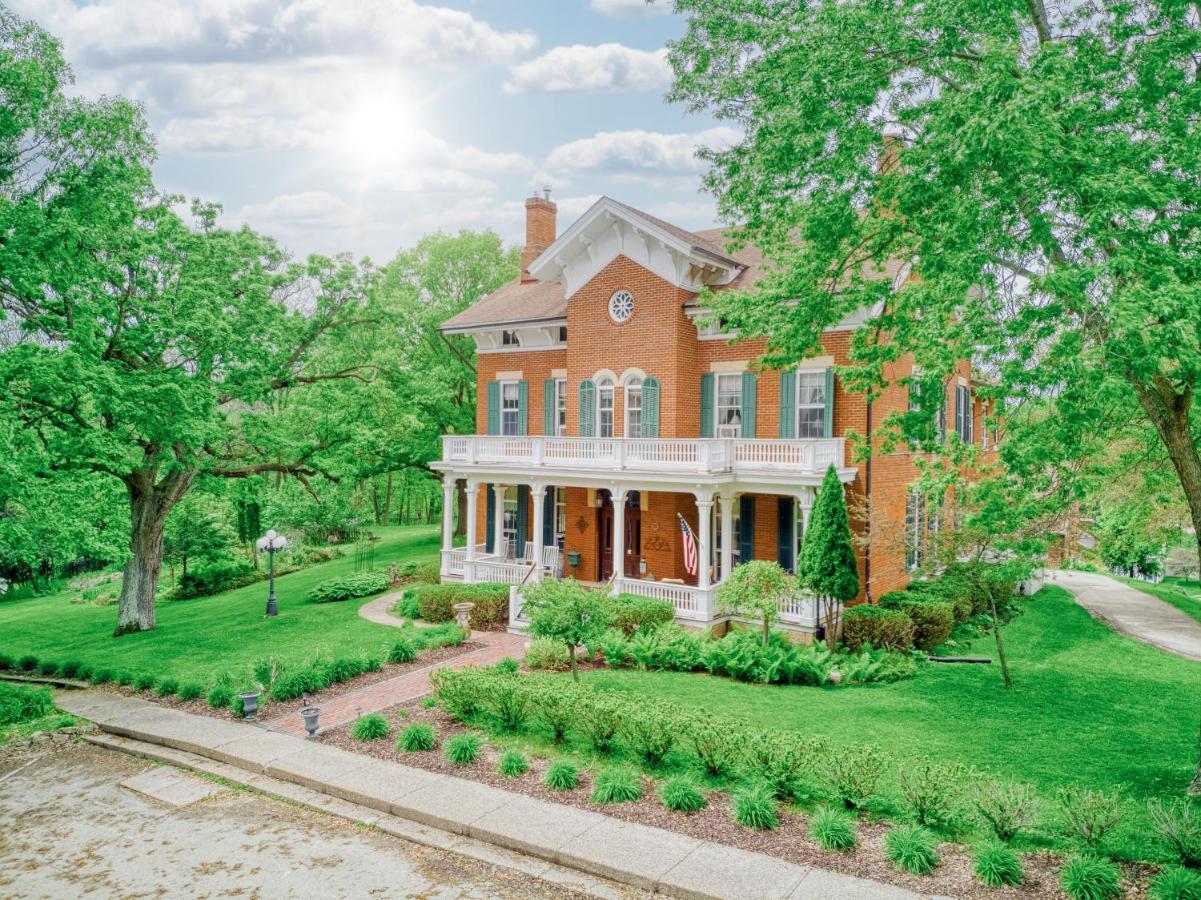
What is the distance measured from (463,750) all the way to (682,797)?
3.26 m

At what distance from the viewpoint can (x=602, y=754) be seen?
34.8ft

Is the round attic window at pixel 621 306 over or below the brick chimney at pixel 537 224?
below

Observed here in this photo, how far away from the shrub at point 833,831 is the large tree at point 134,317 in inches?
587

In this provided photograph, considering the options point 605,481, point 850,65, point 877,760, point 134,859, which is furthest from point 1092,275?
point 605,481

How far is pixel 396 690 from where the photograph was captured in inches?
568

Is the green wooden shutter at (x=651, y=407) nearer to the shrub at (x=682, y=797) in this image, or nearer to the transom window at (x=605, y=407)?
the transom window at (x=605, y=407)

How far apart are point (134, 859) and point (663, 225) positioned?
17.5 meters

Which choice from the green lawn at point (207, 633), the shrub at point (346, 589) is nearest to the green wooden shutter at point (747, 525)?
the green lawn at point (207, 633)

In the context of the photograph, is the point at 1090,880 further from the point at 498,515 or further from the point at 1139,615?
the point at 1139,615

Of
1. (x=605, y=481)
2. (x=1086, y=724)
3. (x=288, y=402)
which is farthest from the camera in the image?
(x=288, y=402)

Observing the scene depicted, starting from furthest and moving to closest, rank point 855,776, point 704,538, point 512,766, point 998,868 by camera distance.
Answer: point 704,538 < point 512,766 < point 855,776 < point 998,868

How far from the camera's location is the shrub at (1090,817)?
7625 millimetres

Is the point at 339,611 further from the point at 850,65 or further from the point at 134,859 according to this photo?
the point at 850,65

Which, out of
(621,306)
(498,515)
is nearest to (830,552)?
(621,306)
